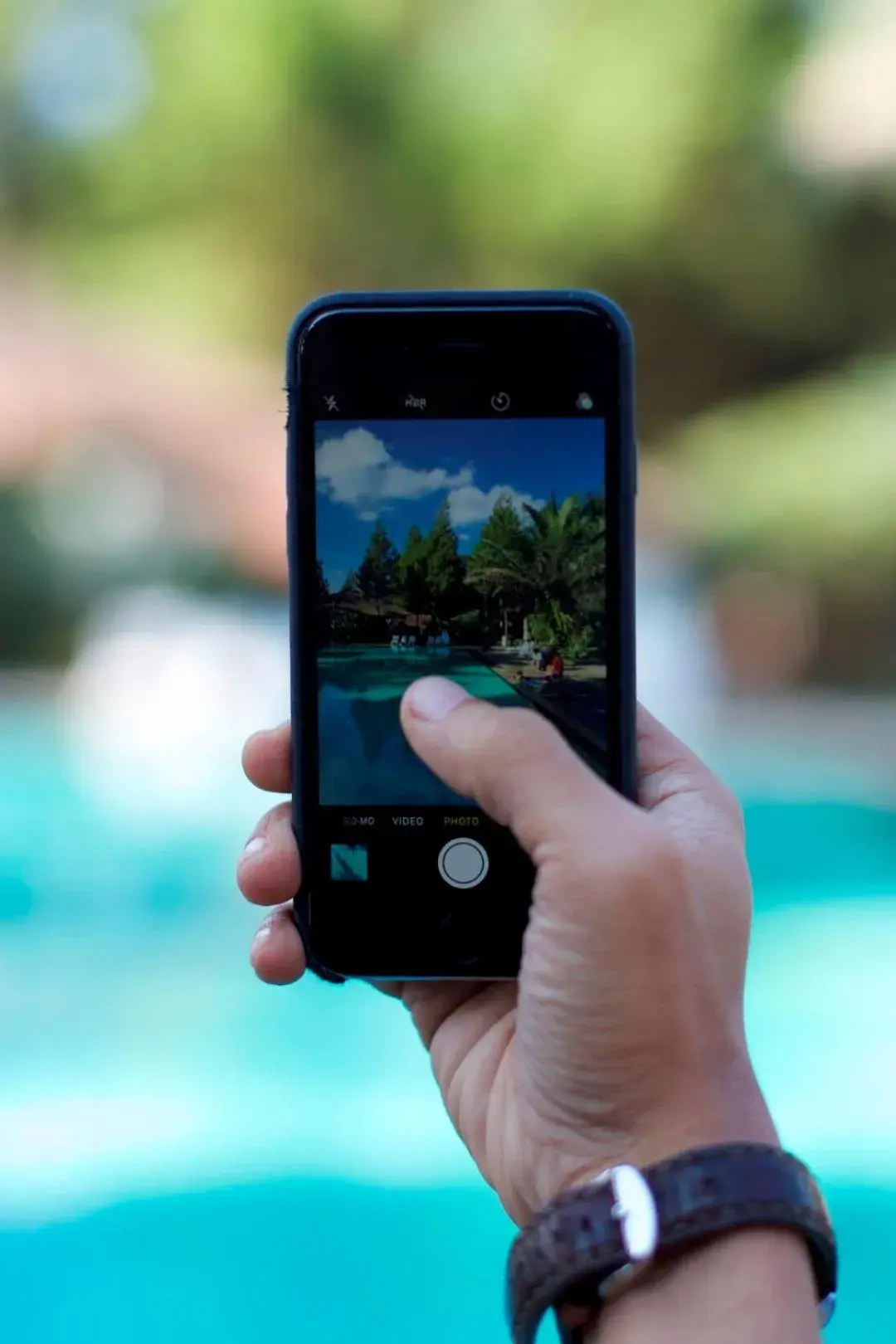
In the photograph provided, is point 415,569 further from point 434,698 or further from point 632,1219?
point 632,1219

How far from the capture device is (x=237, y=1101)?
1322mm

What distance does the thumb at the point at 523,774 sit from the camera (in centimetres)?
45

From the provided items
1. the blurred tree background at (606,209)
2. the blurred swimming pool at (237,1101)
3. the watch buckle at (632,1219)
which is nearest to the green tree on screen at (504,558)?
the watch buckle at (632,1219)

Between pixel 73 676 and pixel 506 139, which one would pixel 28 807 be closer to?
pixel 73 676

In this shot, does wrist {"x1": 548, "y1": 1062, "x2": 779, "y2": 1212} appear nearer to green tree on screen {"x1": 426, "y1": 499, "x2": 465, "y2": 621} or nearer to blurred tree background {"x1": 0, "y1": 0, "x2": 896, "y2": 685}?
green tree on screen {"x1": 426, "y1": 499, "x2": 465, "y2": 621}

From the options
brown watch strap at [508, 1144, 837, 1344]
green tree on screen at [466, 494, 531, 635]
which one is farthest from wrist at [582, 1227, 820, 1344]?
green tree on screen at [466, 494, 531, 635]

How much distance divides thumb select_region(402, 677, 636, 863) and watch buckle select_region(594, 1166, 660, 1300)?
117 mm

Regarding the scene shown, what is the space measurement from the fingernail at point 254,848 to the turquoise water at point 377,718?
34mm

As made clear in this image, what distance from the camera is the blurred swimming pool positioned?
3.64ft

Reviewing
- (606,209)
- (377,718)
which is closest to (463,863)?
(377,718)

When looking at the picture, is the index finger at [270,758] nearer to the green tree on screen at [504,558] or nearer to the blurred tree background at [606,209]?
the green tree on screen at [504,558]

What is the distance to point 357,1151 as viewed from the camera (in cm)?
125

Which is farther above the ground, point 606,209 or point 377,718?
point 606,209

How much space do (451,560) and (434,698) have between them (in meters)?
0.07
